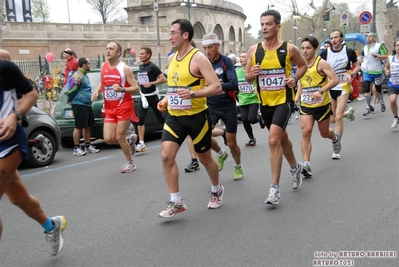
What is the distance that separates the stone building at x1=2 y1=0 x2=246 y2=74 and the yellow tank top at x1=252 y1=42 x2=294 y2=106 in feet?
99.1

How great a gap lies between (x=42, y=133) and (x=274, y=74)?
513cm

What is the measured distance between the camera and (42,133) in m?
9.02

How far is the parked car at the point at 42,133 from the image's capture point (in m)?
8.83

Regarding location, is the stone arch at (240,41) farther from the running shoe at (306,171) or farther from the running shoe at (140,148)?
the running shoe at (306,171)

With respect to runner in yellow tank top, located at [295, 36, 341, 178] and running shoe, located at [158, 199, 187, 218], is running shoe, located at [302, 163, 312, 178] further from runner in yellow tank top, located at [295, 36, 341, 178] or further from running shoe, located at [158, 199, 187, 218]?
running shoe, located at [158, 199, 187, 218]

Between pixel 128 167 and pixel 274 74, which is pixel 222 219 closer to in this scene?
pixel 274 74

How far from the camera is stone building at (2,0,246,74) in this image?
46000mm

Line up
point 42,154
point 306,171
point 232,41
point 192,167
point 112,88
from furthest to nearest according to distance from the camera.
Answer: point 232,41 → point 42,154 → point 112,88 → point 192,167 → point 306,171

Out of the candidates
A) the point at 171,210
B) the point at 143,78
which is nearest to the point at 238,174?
the point at 171,210

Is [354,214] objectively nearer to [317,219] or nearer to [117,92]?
[317,219]

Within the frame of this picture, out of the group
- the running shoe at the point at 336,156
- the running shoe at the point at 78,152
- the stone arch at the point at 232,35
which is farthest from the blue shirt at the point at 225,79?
the stone arch at the point at 232,35

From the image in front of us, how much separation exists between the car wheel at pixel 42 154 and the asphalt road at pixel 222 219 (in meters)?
0.43

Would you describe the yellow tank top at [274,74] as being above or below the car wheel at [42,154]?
above

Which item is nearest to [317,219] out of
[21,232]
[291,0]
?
[21,232]
